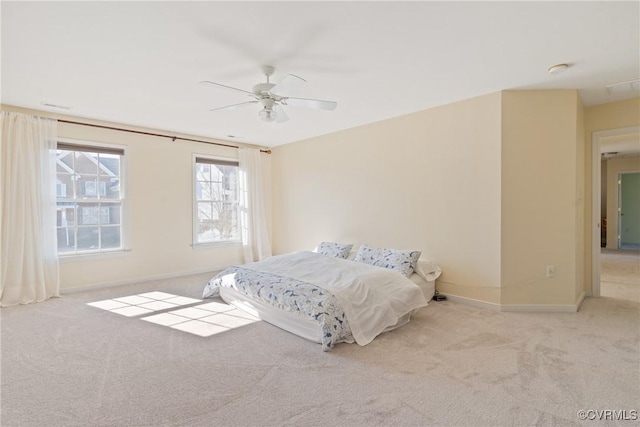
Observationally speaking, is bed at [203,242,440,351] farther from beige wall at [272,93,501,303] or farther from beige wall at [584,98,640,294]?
beige wall at [584,98,640,294]

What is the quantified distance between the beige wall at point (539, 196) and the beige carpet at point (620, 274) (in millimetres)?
1282

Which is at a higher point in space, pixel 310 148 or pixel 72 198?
pixel 310 148

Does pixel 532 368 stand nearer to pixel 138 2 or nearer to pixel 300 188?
pixel 138 2

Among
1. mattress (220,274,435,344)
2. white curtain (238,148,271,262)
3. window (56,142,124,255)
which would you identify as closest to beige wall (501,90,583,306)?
mattress (220,274,435,344)

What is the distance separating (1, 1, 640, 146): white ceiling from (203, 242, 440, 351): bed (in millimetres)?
1913

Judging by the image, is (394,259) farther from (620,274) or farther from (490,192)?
(620,274)

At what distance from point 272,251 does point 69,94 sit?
436 centimetres

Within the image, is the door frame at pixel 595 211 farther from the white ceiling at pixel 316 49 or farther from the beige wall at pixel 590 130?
the white ceiling at pixel 316 49

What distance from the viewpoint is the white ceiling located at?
2111mm

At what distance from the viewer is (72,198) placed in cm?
456

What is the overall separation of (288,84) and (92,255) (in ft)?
13.4

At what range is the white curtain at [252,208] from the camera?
20.7 feet

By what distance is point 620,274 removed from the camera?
5277mm

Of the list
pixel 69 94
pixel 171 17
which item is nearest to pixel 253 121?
pixel 69 94
